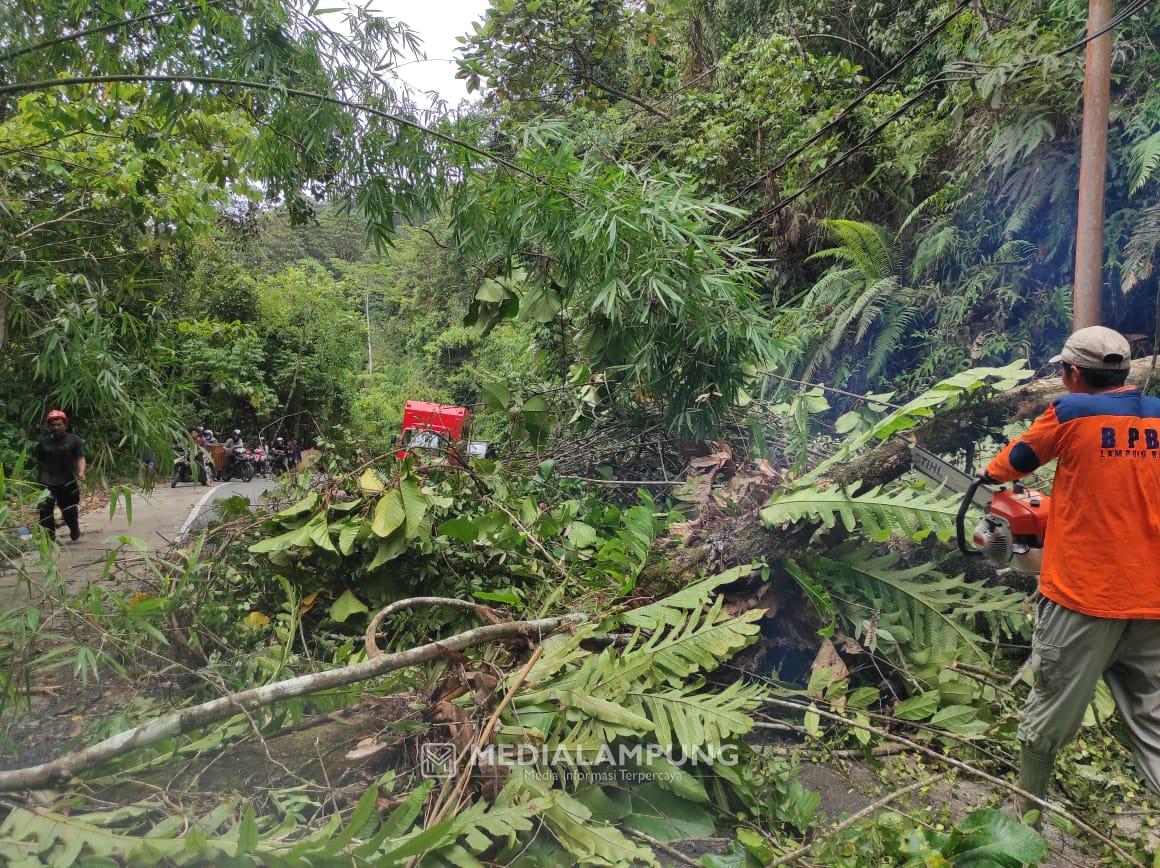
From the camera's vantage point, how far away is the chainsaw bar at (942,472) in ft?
11.0

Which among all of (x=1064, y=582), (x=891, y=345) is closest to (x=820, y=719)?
(x=1064, y=582)

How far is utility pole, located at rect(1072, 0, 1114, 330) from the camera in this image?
3.60 m

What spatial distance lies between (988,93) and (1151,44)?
116 centimetres

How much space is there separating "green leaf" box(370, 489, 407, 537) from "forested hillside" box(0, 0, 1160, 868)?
0.06 feet

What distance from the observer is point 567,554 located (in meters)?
3.43

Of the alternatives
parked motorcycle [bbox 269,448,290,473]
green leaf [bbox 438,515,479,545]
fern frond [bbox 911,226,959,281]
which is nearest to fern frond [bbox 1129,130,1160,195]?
fern frond [bbox 911,226,959,281]

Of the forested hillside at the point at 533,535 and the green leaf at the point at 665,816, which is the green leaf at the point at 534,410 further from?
the green leaf at the point at 665,816

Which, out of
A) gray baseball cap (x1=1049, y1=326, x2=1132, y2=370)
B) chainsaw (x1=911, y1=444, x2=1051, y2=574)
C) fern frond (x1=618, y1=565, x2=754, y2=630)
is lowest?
fern frond (x1=618, y1=565, x2=754, y2=630)

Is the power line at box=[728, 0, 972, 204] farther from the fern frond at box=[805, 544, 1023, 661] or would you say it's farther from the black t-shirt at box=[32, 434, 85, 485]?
the black t-shirt at box=[32, 434, 85, 485]

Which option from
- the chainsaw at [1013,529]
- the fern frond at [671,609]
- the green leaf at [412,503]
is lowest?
the fern frond at [671,609]

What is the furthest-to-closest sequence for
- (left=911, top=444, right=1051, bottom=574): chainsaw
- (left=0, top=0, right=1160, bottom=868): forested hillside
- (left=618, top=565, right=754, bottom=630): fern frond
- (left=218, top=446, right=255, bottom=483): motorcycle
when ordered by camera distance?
(left=218, top=446, right=255, bottom=483): motorcycle < (left=618, top=565, right=754, bottom=630): fern frond < (left=911, top=444, right=1051, bottom=574): chainsaw < (left=0, top=0, right=1160, bottom=868): forested hillside

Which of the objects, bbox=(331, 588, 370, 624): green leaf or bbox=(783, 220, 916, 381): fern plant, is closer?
bbox=(331, 588, 370, 624): green leaf

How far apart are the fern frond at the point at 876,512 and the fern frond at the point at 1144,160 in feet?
12.1

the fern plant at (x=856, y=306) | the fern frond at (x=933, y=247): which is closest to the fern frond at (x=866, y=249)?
the fern plant at (x=856, y=306)
